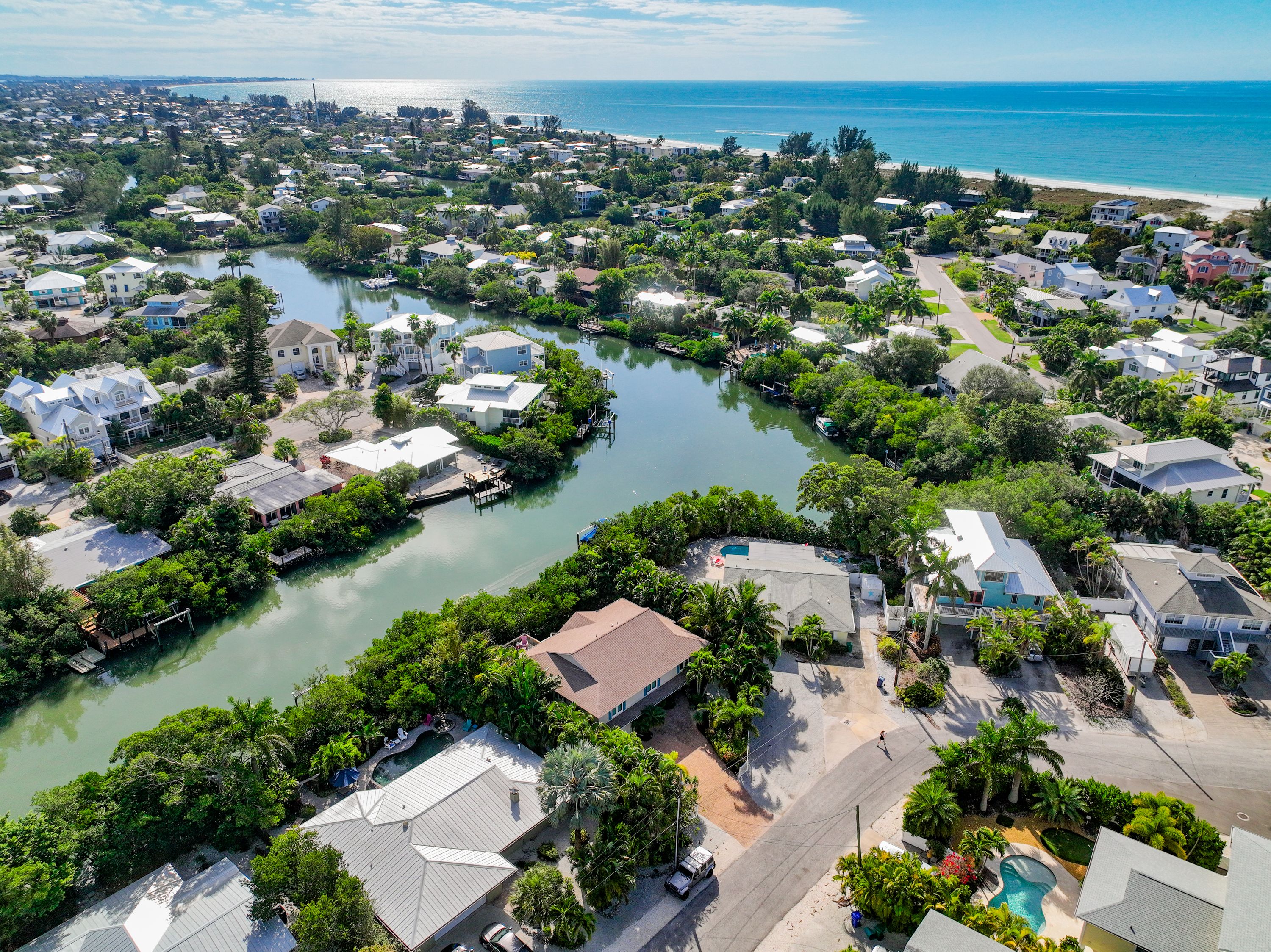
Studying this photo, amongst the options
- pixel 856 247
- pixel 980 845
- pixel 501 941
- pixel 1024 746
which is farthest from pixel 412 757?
pixel 856 247

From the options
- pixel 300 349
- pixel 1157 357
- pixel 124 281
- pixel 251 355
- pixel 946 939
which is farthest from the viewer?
pixel 124 281

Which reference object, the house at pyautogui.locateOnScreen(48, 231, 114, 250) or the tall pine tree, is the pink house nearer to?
the tall pine tree

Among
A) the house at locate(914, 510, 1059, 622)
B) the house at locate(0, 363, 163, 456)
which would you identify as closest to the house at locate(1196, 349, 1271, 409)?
the house at locate(914, 510, 1059, 622)

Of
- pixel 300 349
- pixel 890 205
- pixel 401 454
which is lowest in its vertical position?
pixel 300 349

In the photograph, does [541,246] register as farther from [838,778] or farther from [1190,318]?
[838,778]

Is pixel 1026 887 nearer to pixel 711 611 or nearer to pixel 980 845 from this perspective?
pixel 980 845

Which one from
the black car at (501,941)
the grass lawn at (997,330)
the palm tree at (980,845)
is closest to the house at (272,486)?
the black car at (501,941)
